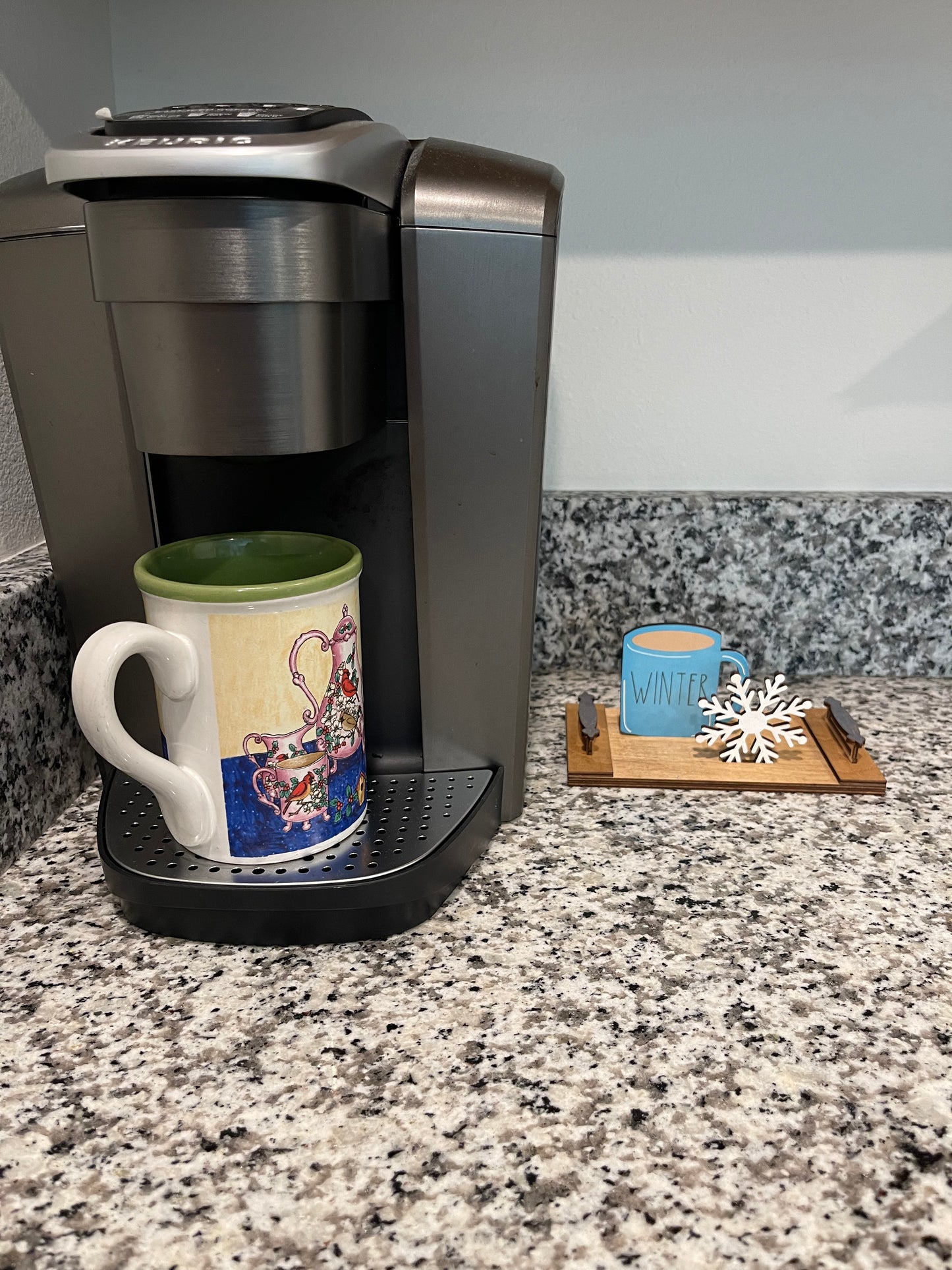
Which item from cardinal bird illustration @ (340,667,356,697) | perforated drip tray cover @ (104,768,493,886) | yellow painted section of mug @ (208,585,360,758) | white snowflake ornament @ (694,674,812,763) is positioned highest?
yellow painted section of mug @ (208,585,360,758)

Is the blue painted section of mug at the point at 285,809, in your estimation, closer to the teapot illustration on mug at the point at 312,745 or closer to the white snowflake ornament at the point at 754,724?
the teapot illustration on mug at the point at 312,745

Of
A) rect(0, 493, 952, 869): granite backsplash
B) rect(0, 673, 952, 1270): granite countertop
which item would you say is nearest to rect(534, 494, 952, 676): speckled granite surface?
rect(0, 493, 952, 869): granite backsplash

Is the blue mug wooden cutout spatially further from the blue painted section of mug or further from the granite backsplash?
the blue painted section of mug

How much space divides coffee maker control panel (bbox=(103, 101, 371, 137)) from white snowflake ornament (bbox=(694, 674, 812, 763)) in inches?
17.3

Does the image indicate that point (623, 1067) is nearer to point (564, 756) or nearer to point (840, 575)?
point (564, 756)

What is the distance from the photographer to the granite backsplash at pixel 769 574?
31.5 inches

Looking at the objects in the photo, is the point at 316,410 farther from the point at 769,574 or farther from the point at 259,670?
the point at 769,574

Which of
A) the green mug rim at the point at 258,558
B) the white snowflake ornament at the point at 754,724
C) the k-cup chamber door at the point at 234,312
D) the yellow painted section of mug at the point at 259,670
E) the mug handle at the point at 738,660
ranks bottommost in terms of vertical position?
the white snowflake ornament at the point at 754,724

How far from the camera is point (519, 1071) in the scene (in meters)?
0.42

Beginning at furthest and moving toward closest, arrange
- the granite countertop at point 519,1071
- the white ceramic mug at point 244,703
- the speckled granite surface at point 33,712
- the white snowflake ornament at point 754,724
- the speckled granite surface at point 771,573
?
the speckled granite surface at point 771,573, the white snowflake ornament at point 754,724, the speckled granite surface at point 33,712, the white ceramic mug at point 244,703, the granite countertop at point 519,1071

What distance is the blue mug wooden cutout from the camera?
0.69 meters

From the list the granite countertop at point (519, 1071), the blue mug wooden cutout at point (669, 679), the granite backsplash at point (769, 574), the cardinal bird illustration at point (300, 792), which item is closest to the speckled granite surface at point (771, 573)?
the granite backsplash at point (769, 574)

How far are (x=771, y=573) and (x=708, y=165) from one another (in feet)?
1.09

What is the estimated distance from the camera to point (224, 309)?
16.5 inches
